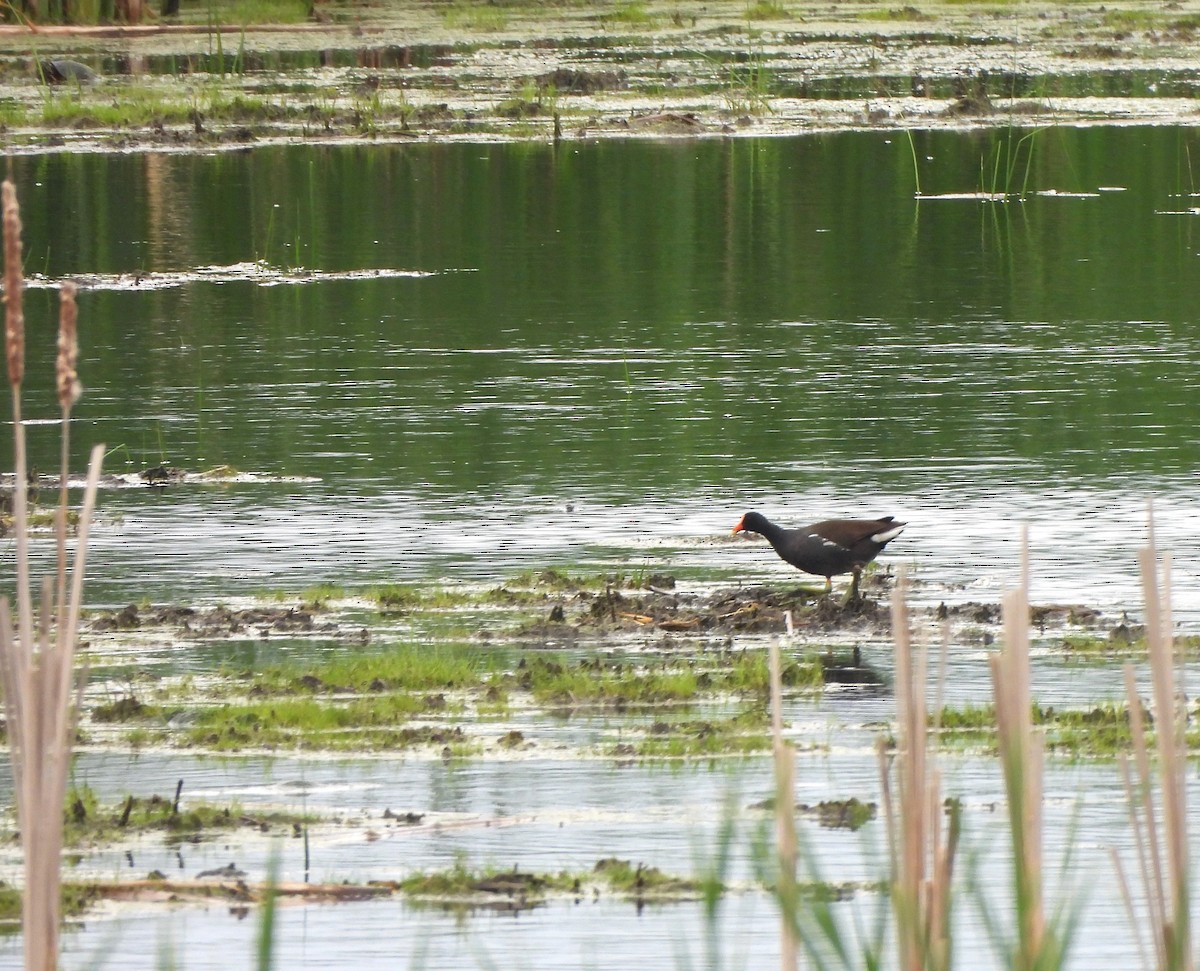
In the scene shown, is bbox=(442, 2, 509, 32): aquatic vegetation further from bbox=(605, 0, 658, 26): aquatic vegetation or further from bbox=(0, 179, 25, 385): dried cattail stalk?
bbox=(0, 179, 25, 385): dried cattail stalk

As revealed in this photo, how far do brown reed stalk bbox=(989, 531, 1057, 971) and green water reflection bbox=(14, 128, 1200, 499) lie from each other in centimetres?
842

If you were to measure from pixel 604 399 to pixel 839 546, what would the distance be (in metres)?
5.06

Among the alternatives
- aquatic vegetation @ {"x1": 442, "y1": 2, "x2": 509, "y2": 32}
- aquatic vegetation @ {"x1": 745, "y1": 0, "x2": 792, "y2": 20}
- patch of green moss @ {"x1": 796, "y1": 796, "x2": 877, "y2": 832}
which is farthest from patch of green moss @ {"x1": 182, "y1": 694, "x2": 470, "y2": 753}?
aquatic vegetation @ {"x1": 745, "y1": 0, "x2": 792, "y2": 20}

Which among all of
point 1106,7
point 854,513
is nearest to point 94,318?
point 854,513

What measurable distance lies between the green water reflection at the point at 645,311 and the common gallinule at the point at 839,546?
2.42 meters

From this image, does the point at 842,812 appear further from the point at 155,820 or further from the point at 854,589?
the point at 854,589

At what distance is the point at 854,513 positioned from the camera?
Result: 36.6 ft

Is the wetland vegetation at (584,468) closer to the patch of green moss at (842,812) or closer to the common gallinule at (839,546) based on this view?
the patch of green moss at (842,812)

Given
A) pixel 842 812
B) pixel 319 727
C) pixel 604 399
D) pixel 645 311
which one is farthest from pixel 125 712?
pixel 645 311

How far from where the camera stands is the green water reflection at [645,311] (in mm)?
12961

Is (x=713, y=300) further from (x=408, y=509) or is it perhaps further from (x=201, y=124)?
(x=201, y=124)

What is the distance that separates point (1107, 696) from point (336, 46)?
1334 inches

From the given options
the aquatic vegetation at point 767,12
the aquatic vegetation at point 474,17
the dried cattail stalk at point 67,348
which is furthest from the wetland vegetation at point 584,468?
the aquatic vegetation at point 767,12

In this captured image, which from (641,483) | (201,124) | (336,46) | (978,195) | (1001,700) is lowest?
(1001,700)
